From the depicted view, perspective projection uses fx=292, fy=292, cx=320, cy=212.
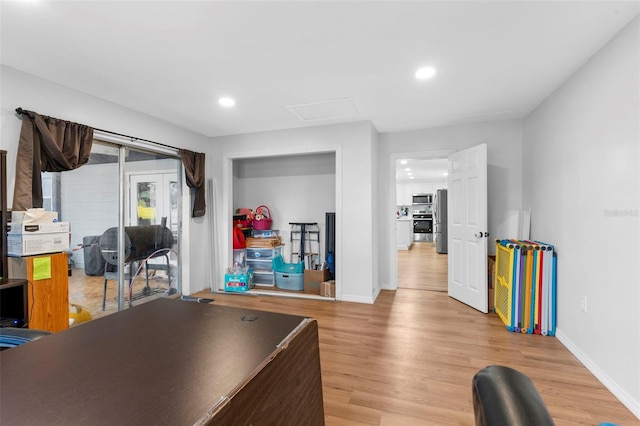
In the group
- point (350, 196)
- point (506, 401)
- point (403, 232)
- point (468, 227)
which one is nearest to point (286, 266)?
point (350, 196)

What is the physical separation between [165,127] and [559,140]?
15.0ft

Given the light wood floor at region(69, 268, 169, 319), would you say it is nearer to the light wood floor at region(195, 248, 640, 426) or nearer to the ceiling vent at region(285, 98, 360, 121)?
the light wood floor at region(195, 248, 640, 426)

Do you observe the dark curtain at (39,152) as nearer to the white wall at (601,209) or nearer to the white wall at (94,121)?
the white wall at (94,121)

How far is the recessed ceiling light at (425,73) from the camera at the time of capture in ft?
8.32

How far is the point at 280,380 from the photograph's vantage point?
79 cm

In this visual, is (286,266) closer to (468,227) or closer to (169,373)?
(468,227)

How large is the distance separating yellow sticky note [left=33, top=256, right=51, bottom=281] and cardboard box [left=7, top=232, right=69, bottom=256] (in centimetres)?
6

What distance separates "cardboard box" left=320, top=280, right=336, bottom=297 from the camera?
414 cm

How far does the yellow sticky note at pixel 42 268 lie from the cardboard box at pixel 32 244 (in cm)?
6

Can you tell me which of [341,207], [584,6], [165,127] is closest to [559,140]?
[584,6]

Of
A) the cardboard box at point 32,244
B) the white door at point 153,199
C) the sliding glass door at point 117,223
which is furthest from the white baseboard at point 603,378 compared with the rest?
the white door at point 153,199

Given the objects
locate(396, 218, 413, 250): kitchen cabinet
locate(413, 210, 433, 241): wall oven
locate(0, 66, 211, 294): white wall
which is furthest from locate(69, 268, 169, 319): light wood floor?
locate(413, 210, 433, 241): wall oven

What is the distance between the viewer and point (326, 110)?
3512mm

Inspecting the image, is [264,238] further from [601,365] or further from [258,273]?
[601,365]
